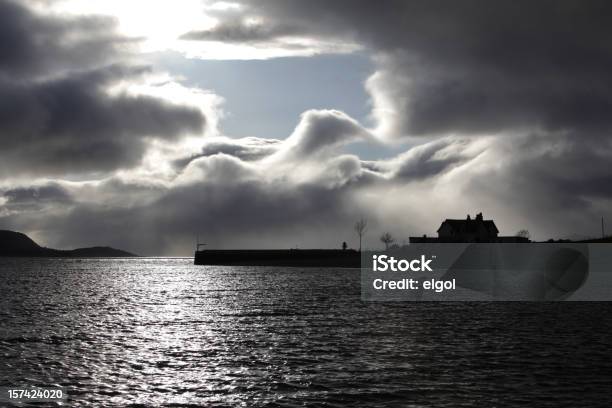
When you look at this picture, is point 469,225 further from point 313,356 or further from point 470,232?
point 313,356

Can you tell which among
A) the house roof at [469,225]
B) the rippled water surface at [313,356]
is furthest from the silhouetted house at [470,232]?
the rippled water surface at [313,356]

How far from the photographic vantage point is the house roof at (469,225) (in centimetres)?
19000

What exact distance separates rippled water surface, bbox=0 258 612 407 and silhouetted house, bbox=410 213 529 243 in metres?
128

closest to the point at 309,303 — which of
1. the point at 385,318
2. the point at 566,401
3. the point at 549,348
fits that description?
the point at 385,318

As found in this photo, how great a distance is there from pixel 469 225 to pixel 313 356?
16536cm

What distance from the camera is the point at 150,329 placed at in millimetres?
47094

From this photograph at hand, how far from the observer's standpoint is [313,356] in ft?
112

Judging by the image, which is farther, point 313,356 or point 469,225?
point 469,225

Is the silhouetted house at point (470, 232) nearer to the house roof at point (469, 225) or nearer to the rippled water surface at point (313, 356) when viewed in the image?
the house roof at point (469, 225)

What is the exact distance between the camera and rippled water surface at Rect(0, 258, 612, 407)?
81.3 feet

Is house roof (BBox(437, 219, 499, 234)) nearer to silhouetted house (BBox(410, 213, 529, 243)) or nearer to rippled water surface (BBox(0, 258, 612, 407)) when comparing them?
silhouetted house (BBox(410, 213, 529, 243))

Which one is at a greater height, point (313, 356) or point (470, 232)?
point (470, 232)

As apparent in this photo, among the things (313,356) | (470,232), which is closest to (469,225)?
(470,232)

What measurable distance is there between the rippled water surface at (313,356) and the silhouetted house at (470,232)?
128311 mm
